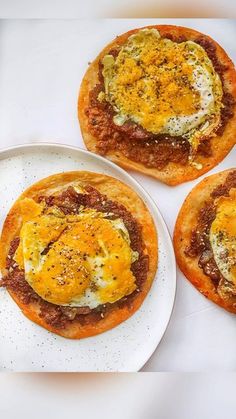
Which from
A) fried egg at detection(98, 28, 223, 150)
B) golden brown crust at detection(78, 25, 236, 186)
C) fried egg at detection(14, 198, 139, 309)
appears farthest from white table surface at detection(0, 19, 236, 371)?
fried egg at detection(14, 198, 139, 309)

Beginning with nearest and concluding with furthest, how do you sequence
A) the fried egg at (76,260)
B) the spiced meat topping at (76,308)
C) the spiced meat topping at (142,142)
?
1. the fried egg at (76,260)
2. the spiced meat topping at (76,308)
3. the spiced meat topping at (142,142)

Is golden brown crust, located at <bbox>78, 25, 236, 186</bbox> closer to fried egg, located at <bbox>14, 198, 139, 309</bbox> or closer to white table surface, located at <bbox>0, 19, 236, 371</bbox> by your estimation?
white table surface, located at <bbox>0, 19, 236, 371</bbox>

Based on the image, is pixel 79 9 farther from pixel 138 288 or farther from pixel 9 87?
pixel 138 288

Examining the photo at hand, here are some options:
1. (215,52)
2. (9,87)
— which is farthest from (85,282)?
(215,52)

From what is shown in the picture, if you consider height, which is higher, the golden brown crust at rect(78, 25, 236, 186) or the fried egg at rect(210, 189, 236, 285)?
the golden brown crust at rect(78, 25, 236, 186)

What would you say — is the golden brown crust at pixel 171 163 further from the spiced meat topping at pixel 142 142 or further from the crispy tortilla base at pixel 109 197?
the crispy tortilla base at pixel 109 197

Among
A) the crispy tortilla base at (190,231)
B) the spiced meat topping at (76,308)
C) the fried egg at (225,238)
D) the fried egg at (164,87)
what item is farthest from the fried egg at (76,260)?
the fried egg at (164,87)
